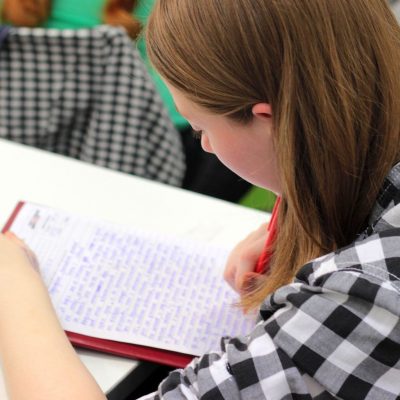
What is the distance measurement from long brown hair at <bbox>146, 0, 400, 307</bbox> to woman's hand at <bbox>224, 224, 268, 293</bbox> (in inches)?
7.2

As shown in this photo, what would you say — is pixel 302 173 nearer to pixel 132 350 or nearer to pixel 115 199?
pixel 132 350

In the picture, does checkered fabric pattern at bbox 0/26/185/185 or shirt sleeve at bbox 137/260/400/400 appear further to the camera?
checkered fabric pattern at bbox 0/26/185/185

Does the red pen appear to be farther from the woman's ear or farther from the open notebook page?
the woman's ear

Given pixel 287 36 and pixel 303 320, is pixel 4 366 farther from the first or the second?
pixel 287 36

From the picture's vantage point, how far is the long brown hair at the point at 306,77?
1.95 feet

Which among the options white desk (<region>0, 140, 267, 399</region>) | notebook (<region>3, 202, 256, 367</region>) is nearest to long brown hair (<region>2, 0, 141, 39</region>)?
white desk (<region>0, 140, 267, 399</region>)

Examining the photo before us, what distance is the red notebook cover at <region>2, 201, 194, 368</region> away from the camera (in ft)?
2.48

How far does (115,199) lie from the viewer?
1.01 meters

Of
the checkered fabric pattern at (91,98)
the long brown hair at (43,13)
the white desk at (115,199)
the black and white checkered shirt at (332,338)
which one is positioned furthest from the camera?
the long brown hair at (43,13)

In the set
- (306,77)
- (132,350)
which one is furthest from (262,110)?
(132,350)

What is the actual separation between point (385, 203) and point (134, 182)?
A: 0.51 meters

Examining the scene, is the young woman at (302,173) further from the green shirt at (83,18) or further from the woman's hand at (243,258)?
the green shirt at (83,18)

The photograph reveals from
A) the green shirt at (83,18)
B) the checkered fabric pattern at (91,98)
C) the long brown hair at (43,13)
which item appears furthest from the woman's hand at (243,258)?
the long brown hair at (43,13)

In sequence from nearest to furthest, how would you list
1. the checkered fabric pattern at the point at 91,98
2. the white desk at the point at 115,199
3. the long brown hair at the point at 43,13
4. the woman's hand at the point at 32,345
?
1. the woman's hand at the point at 32,345
2. the white desk at the point at 115,199
3. the checkered fabric pattern at the point at 91,98
4. the long brown hair at the point at 43,13
